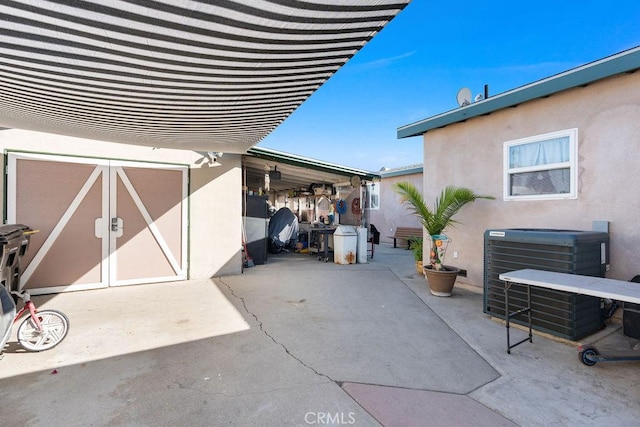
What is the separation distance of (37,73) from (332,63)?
7.21ft

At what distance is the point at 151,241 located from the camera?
5.98 m

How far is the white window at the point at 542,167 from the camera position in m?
4.36

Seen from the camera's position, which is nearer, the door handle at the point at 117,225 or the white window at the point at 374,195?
the door handle at the point at 117,225

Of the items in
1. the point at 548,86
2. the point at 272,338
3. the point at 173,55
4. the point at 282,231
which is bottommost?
the point at 272,338

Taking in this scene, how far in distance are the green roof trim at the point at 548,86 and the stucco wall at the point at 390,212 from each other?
686 centimetres

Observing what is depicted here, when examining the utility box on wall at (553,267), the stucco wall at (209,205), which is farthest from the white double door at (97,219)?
the utility box on wall at (553,267)

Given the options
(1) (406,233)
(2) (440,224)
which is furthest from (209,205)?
(1) (406,233)

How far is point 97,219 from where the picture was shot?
554 centimetres

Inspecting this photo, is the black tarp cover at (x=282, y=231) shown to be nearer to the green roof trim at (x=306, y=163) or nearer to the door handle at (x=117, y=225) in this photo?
the green roof trim at (x=306, y=163)

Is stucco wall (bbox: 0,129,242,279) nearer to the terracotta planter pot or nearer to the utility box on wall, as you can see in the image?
the terracotta planter pot

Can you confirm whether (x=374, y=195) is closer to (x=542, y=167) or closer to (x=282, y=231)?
(x=282, y=231)

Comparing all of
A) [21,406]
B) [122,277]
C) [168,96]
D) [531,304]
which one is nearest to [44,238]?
[122,277]

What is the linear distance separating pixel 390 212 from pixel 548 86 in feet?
32.4

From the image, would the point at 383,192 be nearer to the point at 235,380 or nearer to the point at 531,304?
the point at 531,304
